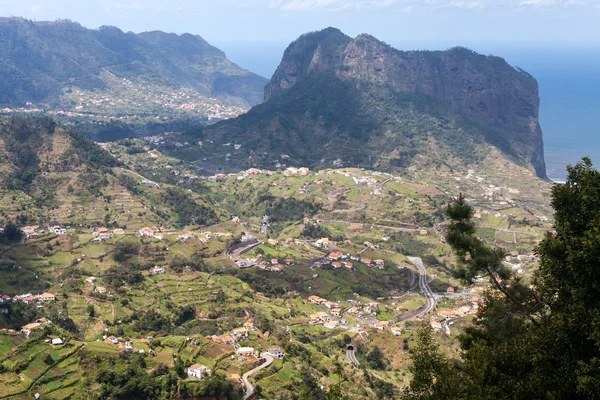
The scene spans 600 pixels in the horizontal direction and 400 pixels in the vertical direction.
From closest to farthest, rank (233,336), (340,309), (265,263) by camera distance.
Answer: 1. (233,336)
2. (340,309)
3. (265,263)

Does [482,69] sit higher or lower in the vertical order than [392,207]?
higher

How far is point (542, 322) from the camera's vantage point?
48.9 ft

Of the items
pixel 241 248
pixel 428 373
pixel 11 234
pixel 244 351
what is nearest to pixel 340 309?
pixel 244 351

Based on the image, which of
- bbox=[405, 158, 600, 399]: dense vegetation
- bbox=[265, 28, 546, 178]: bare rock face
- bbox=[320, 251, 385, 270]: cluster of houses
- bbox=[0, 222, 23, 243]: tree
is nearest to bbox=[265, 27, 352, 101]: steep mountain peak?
bbox=[265, 28, 546, 178]: bare rock face

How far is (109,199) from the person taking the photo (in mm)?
83312

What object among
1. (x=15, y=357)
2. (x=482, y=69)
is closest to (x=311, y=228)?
(x=15, y=357)

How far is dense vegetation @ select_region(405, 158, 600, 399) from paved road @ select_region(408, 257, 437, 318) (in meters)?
42.9

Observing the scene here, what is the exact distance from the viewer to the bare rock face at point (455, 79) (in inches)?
5497

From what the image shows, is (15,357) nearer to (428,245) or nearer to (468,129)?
(428,245)

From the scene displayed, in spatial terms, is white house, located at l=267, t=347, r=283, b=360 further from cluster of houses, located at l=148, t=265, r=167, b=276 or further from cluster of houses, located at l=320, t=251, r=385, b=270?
cluster of houses, located at l=320, t=251, r=385, b=270

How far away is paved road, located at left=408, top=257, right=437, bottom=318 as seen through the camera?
60.4m

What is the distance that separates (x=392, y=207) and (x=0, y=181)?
62.7m

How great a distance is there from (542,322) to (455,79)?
140m

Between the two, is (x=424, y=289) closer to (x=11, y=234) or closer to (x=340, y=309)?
(x=340, y=309)
